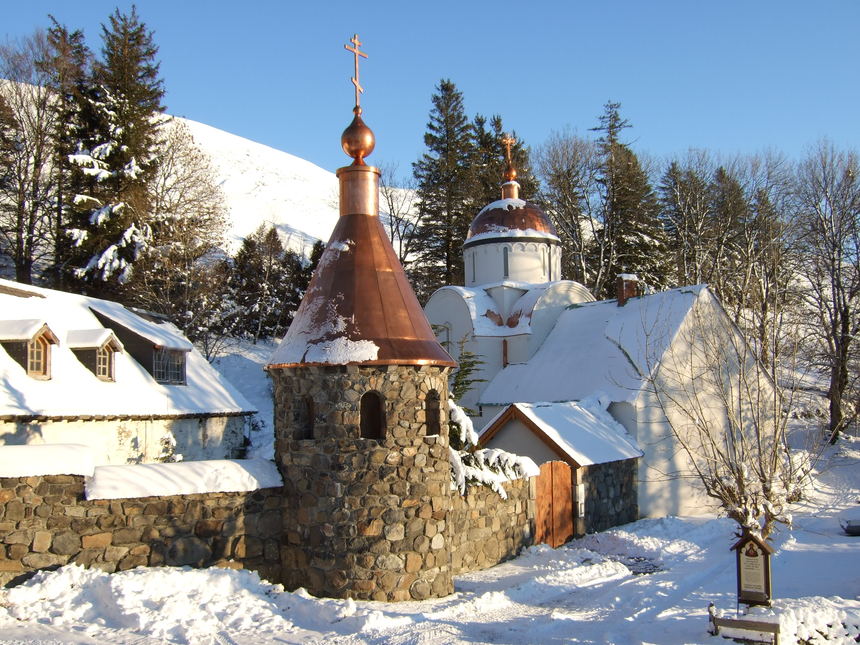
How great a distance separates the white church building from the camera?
16.7 meters

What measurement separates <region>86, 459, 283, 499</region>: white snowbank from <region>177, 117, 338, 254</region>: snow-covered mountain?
152ft

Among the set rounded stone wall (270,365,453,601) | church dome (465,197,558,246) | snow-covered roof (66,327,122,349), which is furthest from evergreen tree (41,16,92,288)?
rounded stone wall (270,365,453,601)

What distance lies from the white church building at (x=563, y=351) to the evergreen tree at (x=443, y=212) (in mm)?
11268

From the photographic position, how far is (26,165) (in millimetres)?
28859

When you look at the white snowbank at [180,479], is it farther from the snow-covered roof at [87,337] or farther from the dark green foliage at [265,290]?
the dark green foliage at [265,290]

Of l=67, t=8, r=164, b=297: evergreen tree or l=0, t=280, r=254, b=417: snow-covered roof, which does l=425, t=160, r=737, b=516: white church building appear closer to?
l=0, t=280, r=254, b=417: snow-covered roof

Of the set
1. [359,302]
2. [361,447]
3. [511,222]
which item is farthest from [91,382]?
[511,222]

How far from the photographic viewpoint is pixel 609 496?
15945 millimetres

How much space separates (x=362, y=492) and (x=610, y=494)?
8523 millimetres

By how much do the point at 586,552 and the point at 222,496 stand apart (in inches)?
254

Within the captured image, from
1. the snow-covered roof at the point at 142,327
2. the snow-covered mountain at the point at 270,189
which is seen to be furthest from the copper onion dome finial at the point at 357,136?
the snow-covered mountain at the point at 270,189

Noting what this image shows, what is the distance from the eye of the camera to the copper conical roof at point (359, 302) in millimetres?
9203

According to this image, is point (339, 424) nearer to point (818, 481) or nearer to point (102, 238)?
point (818, 481)

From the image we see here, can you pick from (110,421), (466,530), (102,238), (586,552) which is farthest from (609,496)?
(102,238)
